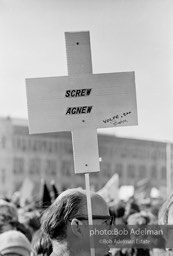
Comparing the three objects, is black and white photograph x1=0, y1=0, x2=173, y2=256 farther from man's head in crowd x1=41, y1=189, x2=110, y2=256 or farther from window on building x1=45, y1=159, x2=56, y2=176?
window on building x1=45, y1=159, x2=56, y2=176

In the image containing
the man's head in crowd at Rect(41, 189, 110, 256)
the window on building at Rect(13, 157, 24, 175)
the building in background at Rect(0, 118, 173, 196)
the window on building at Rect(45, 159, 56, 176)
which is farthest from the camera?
the window on building at Rect(45, 159, 56, 176)

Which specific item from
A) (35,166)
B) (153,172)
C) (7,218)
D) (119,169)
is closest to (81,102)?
(7,218)

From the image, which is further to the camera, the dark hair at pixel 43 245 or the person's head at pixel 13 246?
the person's head at pixel 13 246

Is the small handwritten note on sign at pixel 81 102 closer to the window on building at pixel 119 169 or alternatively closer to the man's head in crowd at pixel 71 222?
the man's head in crowd at pixel 71 222

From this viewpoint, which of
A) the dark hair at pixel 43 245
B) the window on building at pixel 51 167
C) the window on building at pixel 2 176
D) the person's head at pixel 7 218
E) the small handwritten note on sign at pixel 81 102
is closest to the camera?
the small handwritten note on sign at pixel 81 102

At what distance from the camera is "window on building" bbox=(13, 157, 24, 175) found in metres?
60.5

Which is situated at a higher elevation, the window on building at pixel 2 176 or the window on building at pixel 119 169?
the window on building at pixel 2 176

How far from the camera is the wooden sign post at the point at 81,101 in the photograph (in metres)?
3.87

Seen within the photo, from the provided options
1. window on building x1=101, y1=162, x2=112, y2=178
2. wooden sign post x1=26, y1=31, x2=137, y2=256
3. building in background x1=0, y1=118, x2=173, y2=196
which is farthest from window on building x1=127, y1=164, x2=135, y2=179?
wooden sign post x1=26, y1=31, x2=137, y2=256

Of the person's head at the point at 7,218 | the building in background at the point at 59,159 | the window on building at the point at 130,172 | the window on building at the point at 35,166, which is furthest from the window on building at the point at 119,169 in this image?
the person's head at the point at 7,218

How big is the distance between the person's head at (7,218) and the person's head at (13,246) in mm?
1519

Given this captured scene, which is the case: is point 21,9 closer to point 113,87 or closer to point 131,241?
point 113,87

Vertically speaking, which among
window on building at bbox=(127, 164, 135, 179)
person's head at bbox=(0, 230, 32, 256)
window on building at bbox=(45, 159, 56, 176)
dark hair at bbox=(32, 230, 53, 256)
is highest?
dark hair at bbox=(32, 230, 53, 256)

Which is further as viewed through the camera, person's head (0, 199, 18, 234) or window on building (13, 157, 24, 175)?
window on building (13, 157, 24, 175)
